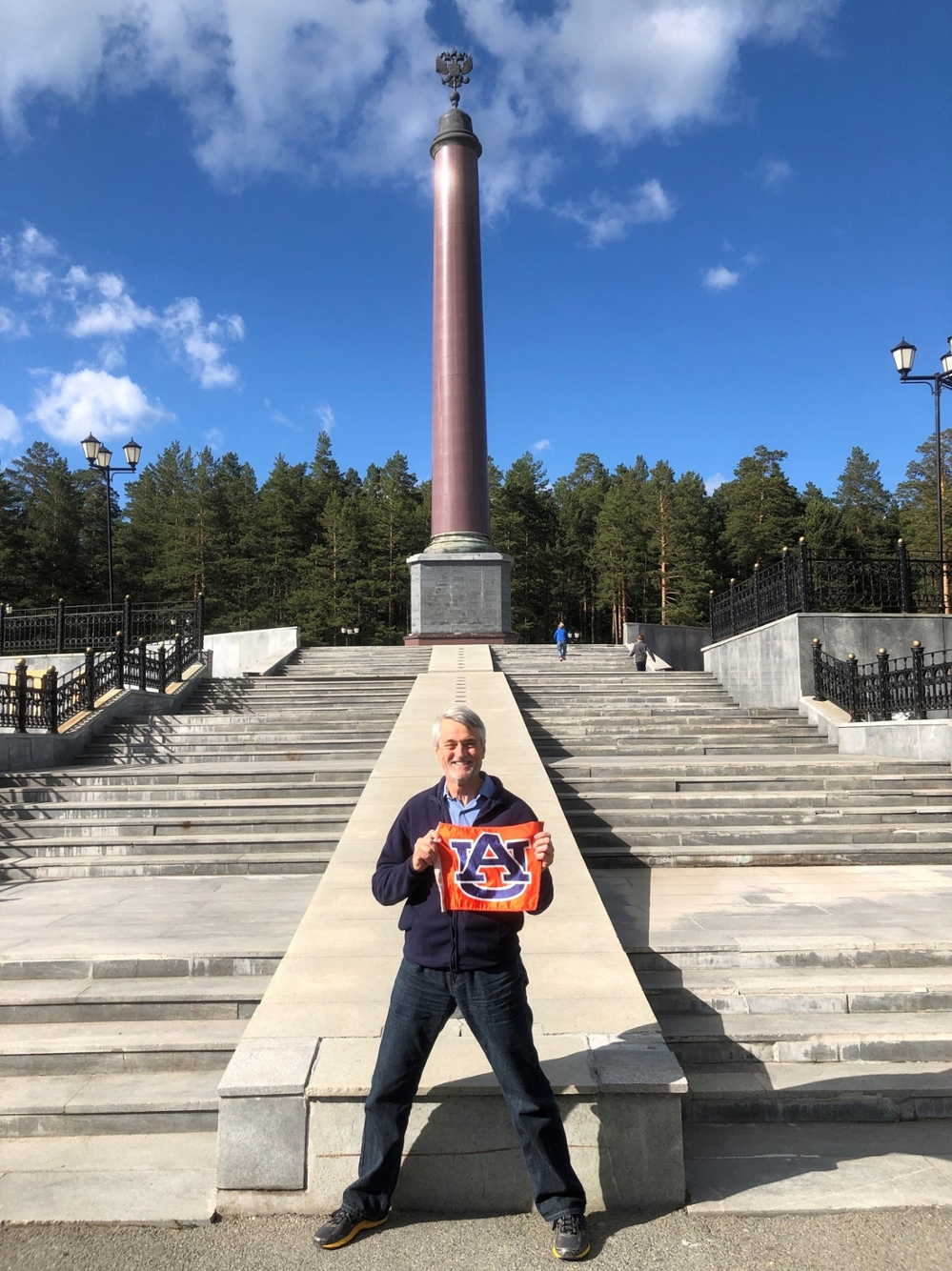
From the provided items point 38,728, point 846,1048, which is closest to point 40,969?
point 846,1048

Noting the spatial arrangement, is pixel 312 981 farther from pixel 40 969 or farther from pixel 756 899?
pixel 756 899

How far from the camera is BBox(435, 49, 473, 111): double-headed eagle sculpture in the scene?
26234mm

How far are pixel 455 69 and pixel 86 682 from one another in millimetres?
22520

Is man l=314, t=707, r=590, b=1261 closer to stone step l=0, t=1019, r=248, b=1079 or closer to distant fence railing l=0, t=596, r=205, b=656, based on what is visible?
stone step l=0, t=1019, r=248, b=1079

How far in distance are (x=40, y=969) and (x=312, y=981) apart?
2117 millimetres

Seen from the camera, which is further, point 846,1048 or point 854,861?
point 854,861

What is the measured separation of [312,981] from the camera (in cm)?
432

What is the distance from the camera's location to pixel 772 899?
266 inches

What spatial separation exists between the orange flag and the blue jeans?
25cm

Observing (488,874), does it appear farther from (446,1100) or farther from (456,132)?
(456,132)

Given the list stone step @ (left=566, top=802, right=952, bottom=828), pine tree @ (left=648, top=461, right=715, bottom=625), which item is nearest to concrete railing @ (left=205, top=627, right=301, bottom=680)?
stone step @ (left=566, top=802, right=952, bottom=828)

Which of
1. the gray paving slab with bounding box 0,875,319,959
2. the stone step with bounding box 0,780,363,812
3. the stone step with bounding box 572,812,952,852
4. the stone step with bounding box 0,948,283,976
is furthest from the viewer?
the stone step with bounding box 0,780,363,812

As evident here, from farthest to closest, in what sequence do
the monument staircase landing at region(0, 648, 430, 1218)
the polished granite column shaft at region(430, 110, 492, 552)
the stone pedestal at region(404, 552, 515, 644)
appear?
the polished granite column shaft at region(430, 110, 492, 552), the stone pedestal at region(404, 552, 515, 644), the monument staircase landing at region(0, 648, 430, 1218)

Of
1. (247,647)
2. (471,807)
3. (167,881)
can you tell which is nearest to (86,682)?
(167,881)
